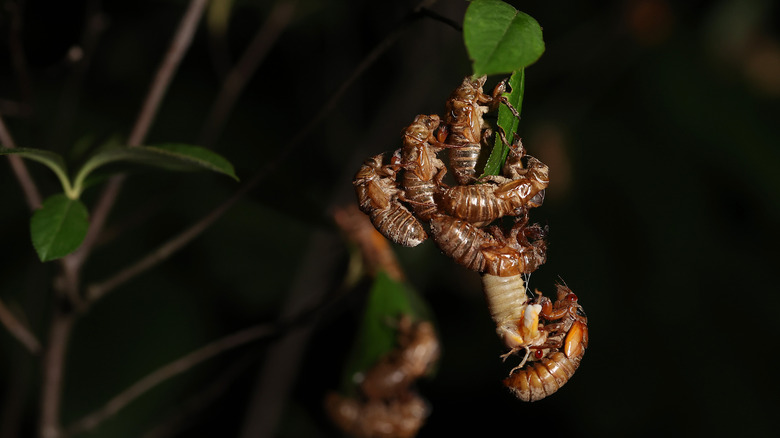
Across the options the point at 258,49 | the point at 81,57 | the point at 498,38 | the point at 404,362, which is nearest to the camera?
the point at 498,38

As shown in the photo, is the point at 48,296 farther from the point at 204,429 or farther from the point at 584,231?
the point at 584,231

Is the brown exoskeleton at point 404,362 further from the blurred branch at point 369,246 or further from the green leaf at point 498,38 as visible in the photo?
the green leaf at point 498,38

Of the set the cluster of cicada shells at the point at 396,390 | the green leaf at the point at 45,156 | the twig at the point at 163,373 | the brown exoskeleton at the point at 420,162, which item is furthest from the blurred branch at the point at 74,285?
the cluster of cicada shells at the point at 396,390

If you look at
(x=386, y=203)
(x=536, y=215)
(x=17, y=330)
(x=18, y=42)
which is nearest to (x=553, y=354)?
(x=386, y=203)

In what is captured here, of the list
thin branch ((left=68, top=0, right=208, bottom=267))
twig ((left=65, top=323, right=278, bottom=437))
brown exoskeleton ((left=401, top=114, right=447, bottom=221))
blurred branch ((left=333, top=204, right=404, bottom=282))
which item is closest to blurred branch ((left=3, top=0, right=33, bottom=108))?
thin branch ((left=68, top=0, right=208, bottom=267))

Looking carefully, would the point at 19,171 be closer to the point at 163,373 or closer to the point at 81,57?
the point at 81,57

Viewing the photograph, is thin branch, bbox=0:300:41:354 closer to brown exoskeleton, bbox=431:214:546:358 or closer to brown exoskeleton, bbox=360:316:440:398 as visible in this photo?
brown exoskeleton, bbox=360:316:440:398
